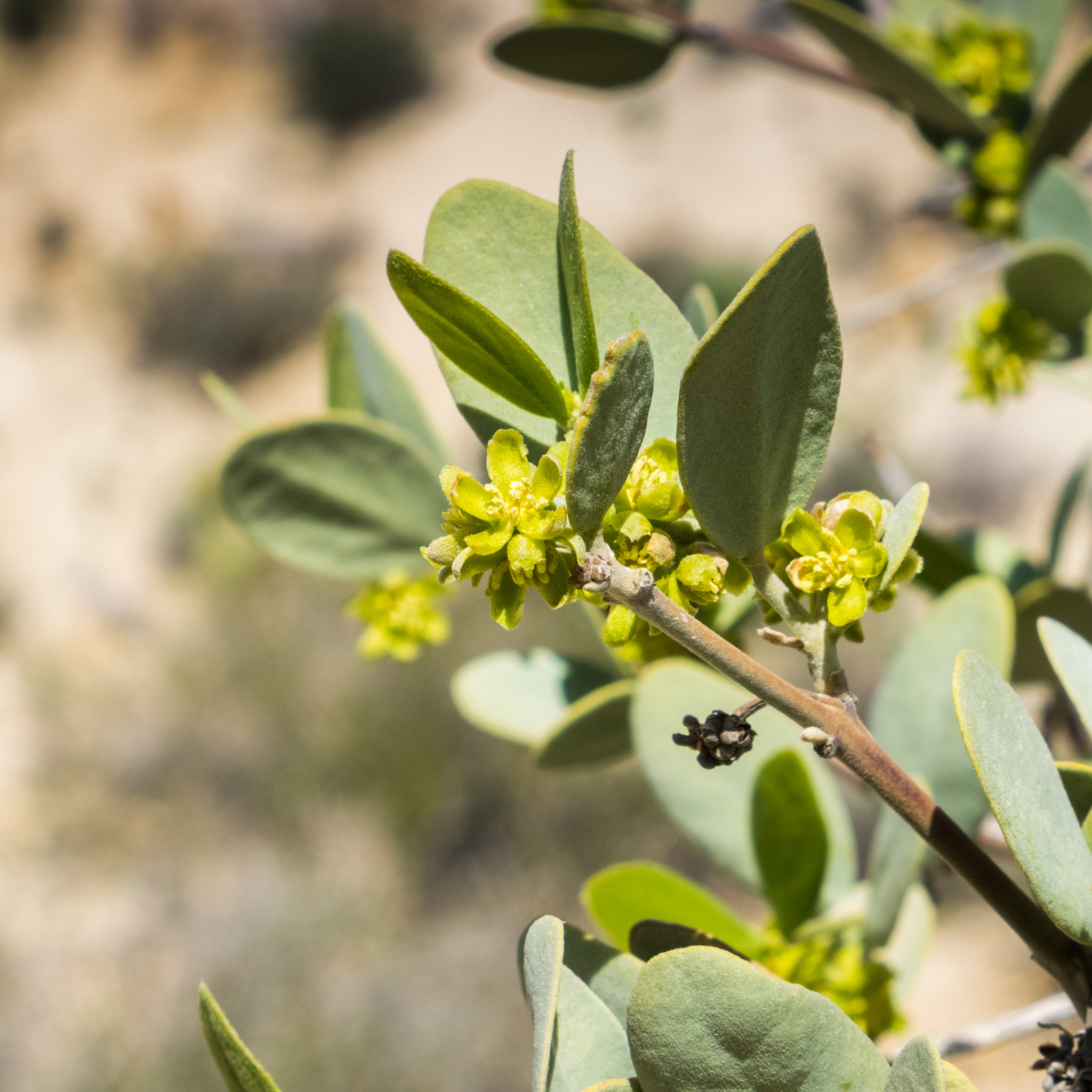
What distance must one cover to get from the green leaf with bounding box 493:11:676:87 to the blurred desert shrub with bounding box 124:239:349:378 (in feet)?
26.5

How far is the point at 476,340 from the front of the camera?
0.39 m

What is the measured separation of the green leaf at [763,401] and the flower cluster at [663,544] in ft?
0.06

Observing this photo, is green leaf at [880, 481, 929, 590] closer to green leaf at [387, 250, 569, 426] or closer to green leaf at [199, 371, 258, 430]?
green leaf at [387, 250, 569, 426]

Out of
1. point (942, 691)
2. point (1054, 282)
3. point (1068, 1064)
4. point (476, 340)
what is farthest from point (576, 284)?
point (1054, 282)

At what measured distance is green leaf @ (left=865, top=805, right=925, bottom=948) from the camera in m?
0.64

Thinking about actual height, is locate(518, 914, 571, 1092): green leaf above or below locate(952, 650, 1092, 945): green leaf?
below

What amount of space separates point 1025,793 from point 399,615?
0.60 metres

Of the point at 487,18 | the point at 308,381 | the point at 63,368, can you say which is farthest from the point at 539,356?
the point at 487,18

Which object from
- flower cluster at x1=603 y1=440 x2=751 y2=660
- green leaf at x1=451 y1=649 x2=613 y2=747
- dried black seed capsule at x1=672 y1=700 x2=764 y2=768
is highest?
flower cluster at x1=603 y1=440 x2=751 y2=660

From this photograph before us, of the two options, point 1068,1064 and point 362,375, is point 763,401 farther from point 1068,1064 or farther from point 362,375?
point 362,375

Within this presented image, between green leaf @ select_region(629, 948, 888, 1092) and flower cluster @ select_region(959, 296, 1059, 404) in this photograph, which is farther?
flower cluster @ select_region(959, 296, 1059, 404)

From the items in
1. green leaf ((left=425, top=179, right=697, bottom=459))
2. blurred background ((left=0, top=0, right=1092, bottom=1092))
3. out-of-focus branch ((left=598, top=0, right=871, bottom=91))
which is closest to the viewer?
green leaf ((left=425, top=179, right=697, bottom=459))

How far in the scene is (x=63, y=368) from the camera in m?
8.95

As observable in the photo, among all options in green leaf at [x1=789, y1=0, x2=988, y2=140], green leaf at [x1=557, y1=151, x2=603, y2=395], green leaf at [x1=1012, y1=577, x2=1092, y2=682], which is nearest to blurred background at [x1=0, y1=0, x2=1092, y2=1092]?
green leaf at [x1=789, y1=0, x2=988, y2=140]
